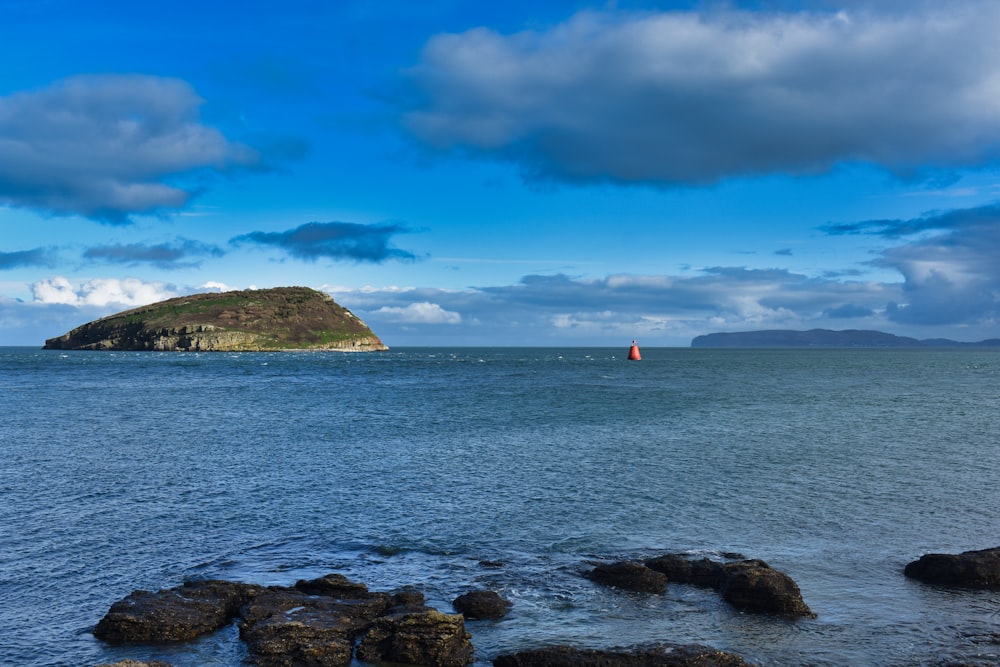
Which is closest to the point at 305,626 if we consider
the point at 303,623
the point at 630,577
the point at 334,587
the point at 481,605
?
the point at 303,623

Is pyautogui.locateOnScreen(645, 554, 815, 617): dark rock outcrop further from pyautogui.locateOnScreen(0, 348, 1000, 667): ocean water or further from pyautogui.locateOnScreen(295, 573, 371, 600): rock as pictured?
pyautogui.locateOnScreen(295, 573, 371, 600): rock

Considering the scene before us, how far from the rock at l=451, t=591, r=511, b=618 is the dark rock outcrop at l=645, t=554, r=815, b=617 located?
237 inches

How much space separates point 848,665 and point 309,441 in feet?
141

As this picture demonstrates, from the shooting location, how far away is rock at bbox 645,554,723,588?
2292 centimetres

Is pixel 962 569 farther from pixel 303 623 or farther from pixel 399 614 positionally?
pixel 303 623

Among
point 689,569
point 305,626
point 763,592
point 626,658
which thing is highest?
point 305,626

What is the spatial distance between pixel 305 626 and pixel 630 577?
10.1m

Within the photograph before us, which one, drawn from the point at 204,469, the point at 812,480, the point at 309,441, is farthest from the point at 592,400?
the point at 204,469

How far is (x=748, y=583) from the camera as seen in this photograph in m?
21.1

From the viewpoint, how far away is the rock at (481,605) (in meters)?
20.1

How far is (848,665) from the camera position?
682 inches

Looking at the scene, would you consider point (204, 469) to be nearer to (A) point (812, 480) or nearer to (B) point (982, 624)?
(A) point (812, 480)

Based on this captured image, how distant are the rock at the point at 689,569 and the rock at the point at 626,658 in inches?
230

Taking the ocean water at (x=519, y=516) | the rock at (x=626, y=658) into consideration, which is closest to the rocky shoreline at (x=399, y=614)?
the rock at (x=626, y=658)
